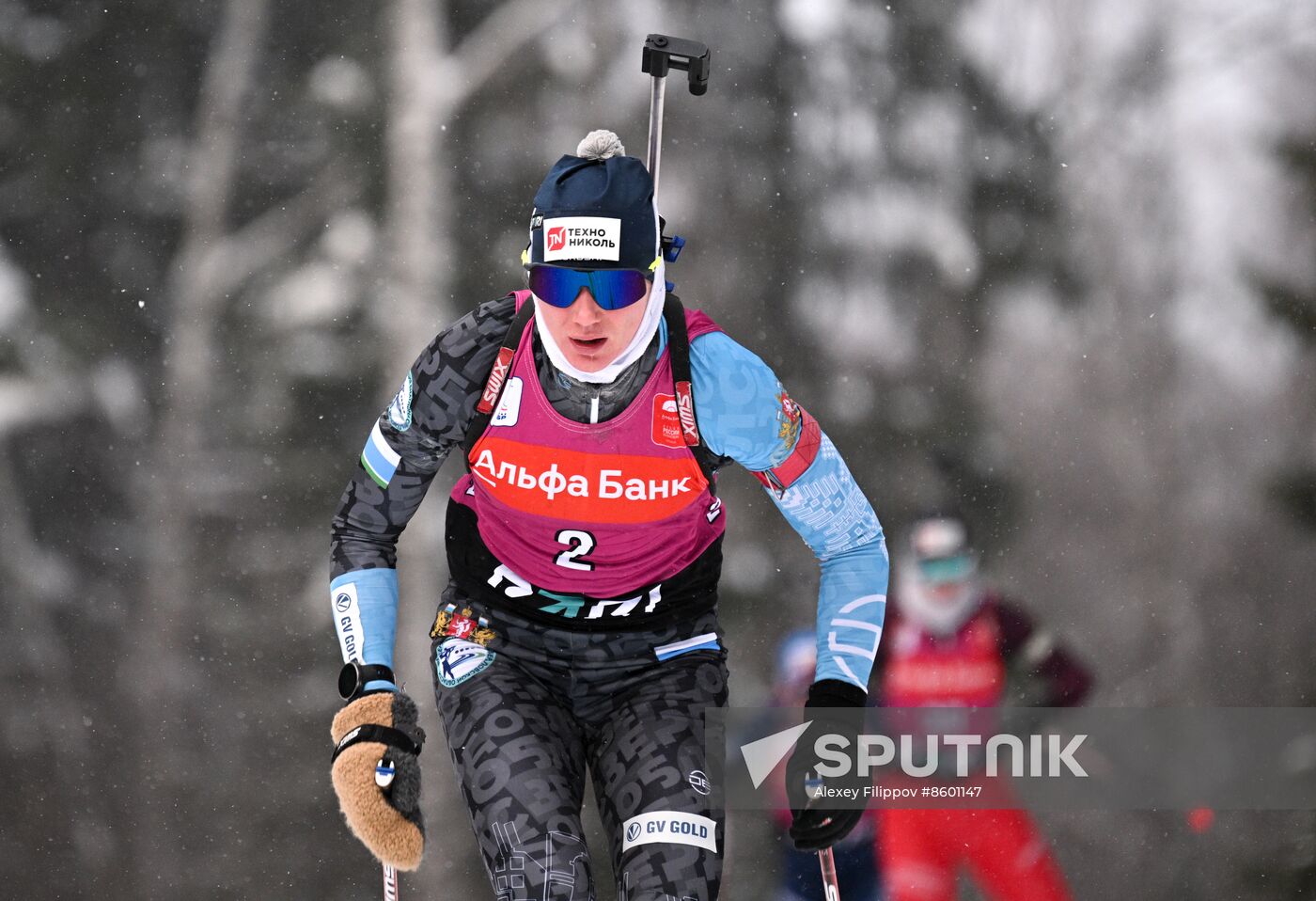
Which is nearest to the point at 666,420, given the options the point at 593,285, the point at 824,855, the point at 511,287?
the point at 593,285

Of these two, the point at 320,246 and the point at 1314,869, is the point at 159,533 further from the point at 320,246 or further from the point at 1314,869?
the point at 1314,869

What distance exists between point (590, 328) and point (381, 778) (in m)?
0.95

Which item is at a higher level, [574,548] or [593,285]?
[593,285]

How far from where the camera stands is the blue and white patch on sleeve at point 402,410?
247cm

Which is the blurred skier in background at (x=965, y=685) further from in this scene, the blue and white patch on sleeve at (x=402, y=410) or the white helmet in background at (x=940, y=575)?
the blue and white patch on sleeve at (x=402, y=410)

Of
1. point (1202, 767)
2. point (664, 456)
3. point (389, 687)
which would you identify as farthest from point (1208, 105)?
point (389, 687)

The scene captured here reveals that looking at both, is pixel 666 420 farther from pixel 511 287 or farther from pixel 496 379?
pixel 511 287

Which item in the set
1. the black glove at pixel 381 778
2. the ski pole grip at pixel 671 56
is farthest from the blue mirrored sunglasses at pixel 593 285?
the black glove at pixel 381 778

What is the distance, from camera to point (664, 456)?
245cm

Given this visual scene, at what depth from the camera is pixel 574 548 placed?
2527 millimetres

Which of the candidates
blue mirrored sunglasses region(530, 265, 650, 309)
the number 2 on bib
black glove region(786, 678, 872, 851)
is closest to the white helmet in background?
black glove region(786, 678, 872, 851)

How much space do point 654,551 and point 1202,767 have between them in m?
2.61

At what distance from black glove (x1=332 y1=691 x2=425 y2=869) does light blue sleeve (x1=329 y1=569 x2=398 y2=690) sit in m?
0.10

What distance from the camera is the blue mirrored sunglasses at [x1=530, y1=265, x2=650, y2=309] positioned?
2277mm
